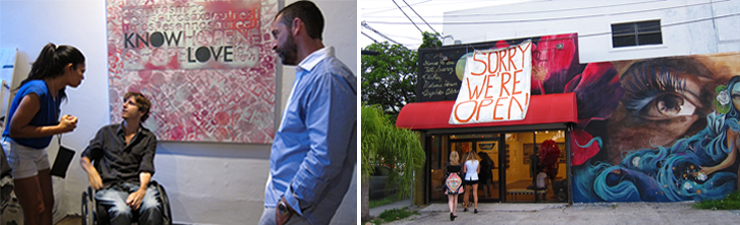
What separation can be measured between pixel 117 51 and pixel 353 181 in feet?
3.83

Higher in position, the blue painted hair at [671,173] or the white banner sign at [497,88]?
the white banner sign at [497,88]

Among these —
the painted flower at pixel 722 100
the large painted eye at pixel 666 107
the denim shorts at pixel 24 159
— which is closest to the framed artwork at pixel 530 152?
the large painted eye at pixel 666 107

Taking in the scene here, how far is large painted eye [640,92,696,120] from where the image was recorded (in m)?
5.31

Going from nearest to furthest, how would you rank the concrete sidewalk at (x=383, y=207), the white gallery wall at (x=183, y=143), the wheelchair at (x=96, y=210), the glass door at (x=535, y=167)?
the wheelchair at (x=96, y=210) → the white gallery wall at (x=183, y=143) → the concrete sidewalk at (x=383, y=207) → the glass door at (x=535, y=167)

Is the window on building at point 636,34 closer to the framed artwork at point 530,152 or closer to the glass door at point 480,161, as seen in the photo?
the framed artwork at point 530,152

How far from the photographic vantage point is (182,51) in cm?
204

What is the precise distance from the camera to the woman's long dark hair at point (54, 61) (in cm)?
190

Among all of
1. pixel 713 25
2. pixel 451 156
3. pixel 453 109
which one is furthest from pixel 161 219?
pixel 713 25

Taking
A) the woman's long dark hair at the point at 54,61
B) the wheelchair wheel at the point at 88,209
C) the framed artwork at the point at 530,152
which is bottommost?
the framed artwork at the point at 530,152

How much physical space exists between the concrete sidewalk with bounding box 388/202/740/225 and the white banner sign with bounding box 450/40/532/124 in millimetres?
1075

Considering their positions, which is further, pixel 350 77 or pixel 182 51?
pixel 182 51

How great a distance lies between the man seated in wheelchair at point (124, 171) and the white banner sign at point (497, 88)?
14.0 feet

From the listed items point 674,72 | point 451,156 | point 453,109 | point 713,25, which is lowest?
point 451,156

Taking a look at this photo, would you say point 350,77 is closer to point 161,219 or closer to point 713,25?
point 161,219
